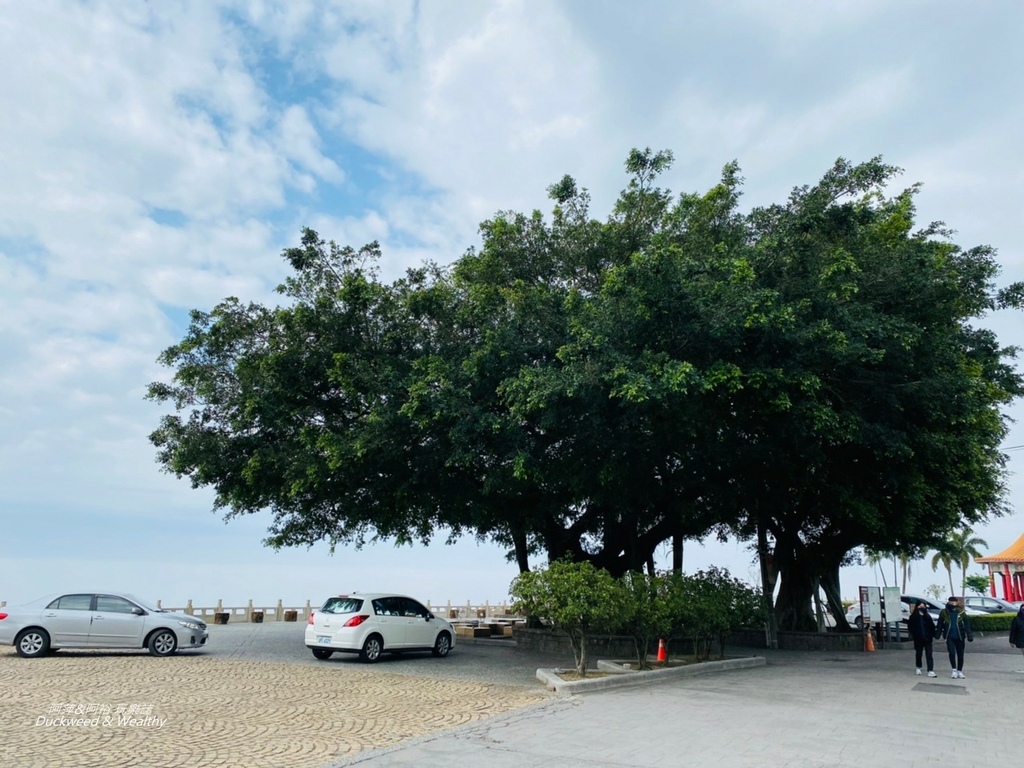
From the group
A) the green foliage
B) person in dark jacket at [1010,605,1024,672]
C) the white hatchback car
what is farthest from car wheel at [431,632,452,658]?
the green foliage

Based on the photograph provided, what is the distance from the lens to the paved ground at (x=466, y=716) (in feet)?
26.9

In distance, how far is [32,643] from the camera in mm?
16750

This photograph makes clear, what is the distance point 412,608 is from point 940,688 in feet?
37.0

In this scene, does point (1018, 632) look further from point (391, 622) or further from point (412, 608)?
point (391, 622)

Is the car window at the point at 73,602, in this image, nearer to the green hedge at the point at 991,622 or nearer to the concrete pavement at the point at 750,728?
the concrete pavement at the point at 750,728

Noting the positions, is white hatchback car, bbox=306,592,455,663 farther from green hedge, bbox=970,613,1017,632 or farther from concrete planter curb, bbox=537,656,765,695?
green hedge, bbox=970,613,1017,632

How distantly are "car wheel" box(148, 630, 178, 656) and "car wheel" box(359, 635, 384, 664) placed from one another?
427 centimetres

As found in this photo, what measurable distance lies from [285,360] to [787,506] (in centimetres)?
1496

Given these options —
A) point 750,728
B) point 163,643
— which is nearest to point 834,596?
point 750,728

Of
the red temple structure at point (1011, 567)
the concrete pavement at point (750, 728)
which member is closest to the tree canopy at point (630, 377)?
the concrete pavement at point (750, 728)

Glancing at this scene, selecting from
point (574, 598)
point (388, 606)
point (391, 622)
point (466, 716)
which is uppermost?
point (574, 598)

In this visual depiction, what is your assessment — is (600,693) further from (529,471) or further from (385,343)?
(385,343)

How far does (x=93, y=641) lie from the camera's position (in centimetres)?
1709

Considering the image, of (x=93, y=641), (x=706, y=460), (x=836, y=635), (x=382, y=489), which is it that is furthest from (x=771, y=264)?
(x=93, y=641)
